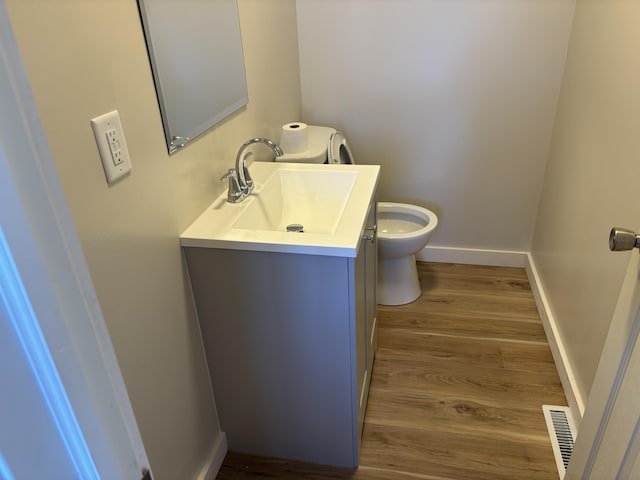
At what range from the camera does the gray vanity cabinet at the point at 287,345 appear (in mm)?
1341

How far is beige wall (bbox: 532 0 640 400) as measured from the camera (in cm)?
147

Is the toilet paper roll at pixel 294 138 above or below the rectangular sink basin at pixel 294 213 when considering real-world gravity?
above

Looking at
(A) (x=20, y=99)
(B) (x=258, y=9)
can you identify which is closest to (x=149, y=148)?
(A) (x=20, y=99)

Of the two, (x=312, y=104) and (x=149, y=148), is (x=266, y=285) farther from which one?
(x=312, y=104)

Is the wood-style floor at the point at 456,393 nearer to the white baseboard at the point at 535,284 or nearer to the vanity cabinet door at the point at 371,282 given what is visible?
the white baseboard at the point at 535,284

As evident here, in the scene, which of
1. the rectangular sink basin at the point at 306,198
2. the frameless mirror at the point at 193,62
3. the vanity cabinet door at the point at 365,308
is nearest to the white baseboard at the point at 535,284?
the vanity cabinet door at the point at 365,308

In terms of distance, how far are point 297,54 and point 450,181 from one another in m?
1.05

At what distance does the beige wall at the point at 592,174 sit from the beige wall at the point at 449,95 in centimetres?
17

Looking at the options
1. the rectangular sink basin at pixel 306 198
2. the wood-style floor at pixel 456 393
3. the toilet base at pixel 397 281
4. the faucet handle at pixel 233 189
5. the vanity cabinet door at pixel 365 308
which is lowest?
the wood-style floor at pixel 456 393

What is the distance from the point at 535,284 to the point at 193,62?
1981 millimetres

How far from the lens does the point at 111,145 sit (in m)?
1.00

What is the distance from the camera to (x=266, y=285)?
53.8 inches

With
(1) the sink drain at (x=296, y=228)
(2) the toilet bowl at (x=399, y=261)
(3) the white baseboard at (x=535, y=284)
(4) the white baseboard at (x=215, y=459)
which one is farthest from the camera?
(2) the toilet bowl at (x=399, y=261)

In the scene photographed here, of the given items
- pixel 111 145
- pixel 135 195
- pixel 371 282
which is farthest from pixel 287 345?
pixel 111 145
